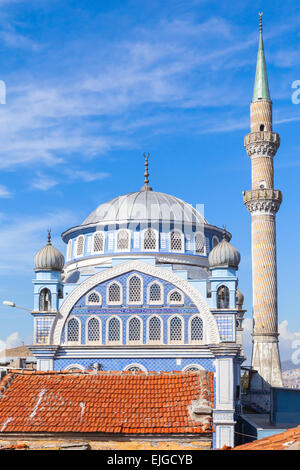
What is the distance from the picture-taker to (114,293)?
23.5 metres

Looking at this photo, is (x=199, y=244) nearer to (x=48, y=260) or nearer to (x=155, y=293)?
(x=155, y=293)

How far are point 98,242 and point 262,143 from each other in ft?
34.7

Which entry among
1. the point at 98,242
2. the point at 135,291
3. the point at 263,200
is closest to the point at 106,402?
the point at 135,291

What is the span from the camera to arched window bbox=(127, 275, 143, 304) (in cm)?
2322

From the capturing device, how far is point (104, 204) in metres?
29.2

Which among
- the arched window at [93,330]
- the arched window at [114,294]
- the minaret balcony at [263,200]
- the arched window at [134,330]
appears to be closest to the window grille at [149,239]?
the arched window at [114,294]

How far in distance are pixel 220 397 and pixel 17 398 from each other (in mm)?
8583

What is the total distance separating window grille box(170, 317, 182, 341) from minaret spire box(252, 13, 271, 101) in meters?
15.8

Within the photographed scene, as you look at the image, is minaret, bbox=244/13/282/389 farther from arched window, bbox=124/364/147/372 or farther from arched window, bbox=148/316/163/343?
arched window, bbox=124/364/147/372

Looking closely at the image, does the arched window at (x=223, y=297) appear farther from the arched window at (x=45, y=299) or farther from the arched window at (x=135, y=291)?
the arched window at (x=45, y=299)

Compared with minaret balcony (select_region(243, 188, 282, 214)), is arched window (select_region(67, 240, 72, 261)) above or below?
below

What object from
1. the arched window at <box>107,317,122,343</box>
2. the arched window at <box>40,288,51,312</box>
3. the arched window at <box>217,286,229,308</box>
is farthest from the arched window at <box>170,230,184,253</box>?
the arched window at <box>40,288,51,312</box>
